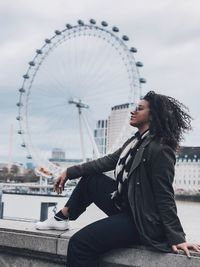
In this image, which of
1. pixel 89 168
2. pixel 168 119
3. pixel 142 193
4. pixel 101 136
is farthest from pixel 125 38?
pixel 142 193

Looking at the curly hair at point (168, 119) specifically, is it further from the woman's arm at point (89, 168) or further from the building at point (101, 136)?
the building at point (101, 136)

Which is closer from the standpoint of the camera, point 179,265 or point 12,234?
point 179,265

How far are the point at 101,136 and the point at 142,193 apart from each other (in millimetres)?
28614

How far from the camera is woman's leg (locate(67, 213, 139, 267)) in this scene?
7.90 ft

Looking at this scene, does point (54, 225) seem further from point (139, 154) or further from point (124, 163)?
point (139, 154)

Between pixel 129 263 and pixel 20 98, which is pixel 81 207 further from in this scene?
pixel 20 98

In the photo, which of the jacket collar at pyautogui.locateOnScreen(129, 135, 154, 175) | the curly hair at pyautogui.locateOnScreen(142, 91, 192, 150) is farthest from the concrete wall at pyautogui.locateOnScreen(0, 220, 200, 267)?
the curly hair at pyautogui.locateOnScreen(142, 91, 192, 150)

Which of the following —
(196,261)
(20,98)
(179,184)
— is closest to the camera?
(196,261)

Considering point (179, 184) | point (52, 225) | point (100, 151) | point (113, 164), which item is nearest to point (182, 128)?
point (113, 164)

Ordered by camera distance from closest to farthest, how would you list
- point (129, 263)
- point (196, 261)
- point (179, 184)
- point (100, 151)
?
point (196, 261) < point (129, 263) < point (100, 151) < point (179, 184)

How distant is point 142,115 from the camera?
2.64 metres

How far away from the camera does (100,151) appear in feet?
90.3

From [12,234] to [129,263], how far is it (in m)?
0.71

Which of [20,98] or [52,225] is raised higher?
[20,98]
